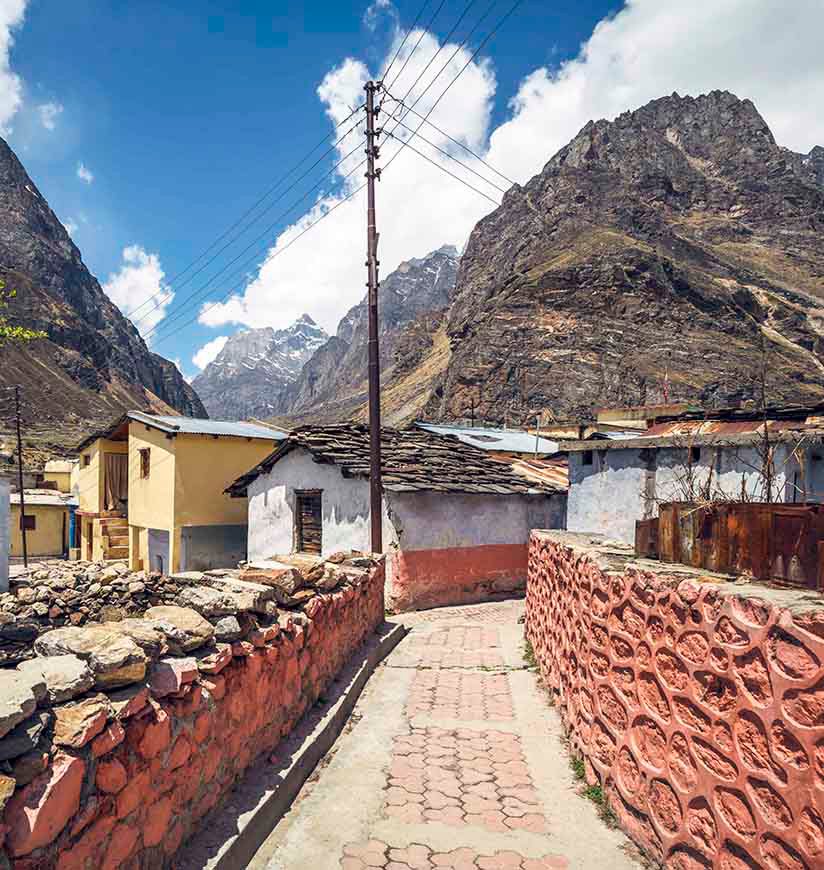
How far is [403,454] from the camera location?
14.8 m

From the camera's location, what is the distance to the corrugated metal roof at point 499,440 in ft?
64.2

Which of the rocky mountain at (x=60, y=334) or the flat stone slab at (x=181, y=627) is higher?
the rocky mountain at (x=60, y=334)

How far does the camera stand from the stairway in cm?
2080

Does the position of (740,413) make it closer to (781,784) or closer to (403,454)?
(403,454)

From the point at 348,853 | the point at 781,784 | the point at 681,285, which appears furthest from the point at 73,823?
the point at 681,285

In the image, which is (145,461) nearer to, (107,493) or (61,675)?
(107,493)

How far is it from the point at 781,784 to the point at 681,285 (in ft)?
206

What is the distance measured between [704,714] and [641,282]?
59940 millimetres

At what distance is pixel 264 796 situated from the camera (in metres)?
4.16

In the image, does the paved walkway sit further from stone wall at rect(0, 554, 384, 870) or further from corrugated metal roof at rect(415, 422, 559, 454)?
corrugated metal roof at rect(415, 422, 559, 454)

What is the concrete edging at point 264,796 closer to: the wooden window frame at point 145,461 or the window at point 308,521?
the window at point 308,521

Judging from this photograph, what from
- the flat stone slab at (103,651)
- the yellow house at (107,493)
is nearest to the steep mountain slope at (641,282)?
the yellow house at (107,493)

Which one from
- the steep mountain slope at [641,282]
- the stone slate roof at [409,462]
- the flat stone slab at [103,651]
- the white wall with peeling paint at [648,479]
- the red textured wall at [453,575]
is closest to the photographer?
the flat stone slab at [103,651]

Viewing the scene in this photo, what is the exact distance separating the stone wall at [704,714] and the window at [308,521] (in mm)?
9505
